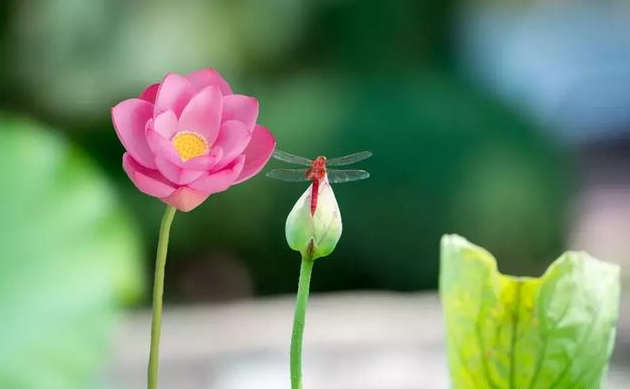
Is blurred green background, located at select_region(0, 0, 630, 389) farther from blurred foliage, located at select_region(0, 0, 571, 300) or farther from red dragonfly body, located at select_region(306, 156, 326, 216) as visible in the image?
red dragonfly body, located at select_region(306, 156, 326, 216)

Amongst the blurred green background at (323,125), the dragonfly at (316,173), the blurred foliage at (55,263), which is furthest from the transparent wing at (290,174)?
the blurred green background at (323,125)

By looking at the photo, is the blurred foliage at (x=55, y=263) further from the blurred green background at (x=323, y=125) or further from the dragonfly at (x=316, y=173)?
the blurred green background at (x=323, y=125)

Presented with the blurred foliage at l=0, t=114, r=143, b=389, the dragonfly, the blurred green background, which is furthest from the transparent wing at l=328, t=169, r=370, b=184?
the blurred green background

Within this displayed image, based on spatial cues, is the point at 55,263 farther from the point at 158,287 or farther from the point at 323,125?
the point at 323,125

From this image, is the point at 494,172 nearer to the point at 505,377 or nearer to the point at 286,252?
the point at 286,252

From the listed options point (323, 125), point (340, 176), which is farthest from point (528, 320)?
point (323, 125)

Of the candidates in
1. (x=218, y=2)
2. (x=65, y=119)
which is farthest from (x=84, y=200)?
(x=218, y=2)

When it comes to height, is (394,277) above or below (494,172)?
below
